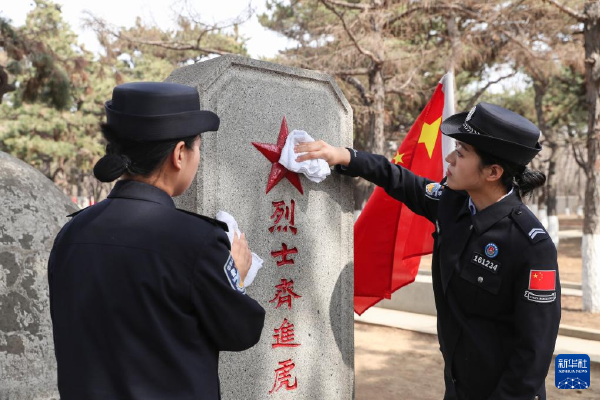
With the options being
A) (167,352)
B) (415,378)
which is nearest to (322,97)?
(167,352)

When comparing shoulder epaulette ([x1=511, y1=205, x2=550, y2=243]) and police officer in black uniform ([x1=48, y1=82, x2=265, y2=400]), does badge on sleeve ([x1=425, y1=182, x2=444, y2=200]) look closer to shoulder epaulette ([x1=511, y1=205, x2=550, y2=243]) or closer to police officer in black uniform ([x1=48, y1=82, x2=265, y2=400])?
shoulder epaulette ([x1=511, y1=205, x2=550, y2=243])

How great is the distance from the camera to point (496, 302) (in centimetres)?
204

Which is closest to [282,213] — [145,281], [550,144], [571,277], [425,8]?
[145,281]

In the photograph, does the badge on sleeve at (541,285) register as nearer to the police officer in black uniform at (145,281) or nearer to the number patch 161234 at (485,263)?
the number patch 161234 at (485,263)

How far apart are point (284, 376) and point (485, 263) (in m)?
1.14

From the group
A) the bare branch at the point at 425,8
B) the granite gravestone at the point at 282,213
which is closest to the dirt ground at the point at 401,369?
the granite gravestone at the point at 282,213

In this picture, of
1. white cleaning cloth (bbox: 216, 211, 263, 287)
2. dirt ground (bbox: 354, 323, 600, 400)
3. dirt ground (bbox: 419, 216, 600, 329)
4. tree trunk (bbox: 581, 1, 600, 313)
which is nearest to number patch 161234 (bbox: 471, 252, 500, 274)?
white cleaning cloth (bbox: 216, 211, 263, 287)

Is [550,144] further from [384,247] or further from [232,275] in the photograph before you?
[232,275]

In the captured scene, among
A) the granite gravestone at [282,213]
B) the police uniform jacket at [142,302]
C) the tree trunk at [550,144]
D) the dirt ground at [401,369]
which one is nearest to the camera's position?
the police uniform jacket at [142,302]

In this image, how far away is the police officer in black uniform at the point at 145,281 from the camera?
4.39 ft

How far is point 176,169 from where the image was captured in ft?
Answer: 4.83

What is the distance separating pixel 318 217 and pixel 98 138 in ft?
70.5

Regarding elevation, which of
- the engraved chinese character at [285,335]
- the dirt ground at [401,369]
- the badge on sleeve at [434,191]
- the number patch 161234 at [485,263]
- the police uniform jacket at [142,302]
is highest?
the badge on sleeve at [434,191]

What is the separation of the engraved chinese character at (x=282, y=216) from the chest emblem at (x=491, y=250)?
95 centimetres
